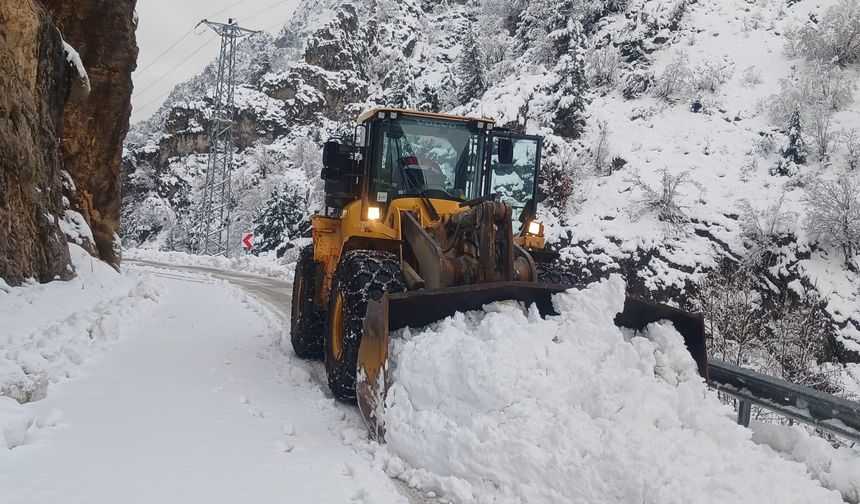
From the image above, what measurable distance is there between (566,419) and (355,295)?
79.1 inches

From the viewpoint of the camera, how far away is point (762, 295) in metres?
12.9

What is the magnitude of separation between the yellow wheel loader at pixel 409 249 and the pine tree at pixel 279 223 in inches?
940

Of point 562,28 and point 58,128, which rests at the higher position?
point 562,28

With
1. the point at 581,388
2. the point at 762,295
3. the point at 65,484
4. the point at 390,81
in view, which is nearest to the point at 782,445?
the point at 581,388

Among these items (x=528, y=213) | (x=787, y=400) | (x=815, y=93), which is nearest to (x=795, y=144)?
(x=815, y=93)

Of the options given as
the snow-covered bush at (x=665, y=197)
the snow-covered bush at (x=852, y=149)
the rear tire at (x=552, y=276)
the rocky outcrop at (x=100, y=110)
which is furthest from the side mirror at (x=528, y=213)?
the snow-covered bush at (x=852, y=149)

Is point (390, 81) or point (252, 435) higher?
point (390, 81)

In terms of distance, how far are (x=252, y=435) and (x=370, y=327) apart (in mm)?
1005

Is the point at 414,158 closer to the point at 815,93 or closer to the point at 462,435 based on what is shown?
the point at 462,435

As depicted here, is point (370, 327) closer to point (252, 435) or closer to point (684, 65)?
point (252, 435)

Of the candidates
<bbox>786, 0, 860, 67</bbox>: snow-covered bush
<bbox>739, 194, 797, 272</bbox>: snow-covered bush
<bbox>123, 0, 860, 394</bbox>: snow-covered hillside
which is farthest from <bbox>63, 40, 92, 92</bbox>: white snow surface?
<bbox>786, 0, 860, 67</bbox>: snow-covered bush

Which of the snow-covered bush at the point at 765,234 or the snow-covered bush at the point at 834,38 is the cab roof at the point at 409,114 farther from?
the snow-covered bush at the point at 834,38

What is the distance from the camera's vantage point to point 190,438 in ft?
12.2

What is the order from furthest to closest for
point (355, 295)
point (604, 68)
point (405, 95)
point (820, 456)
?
1. point (405, 95)
2. point (604, 68)
3. point (355, 295)
4. point (820, 456)
